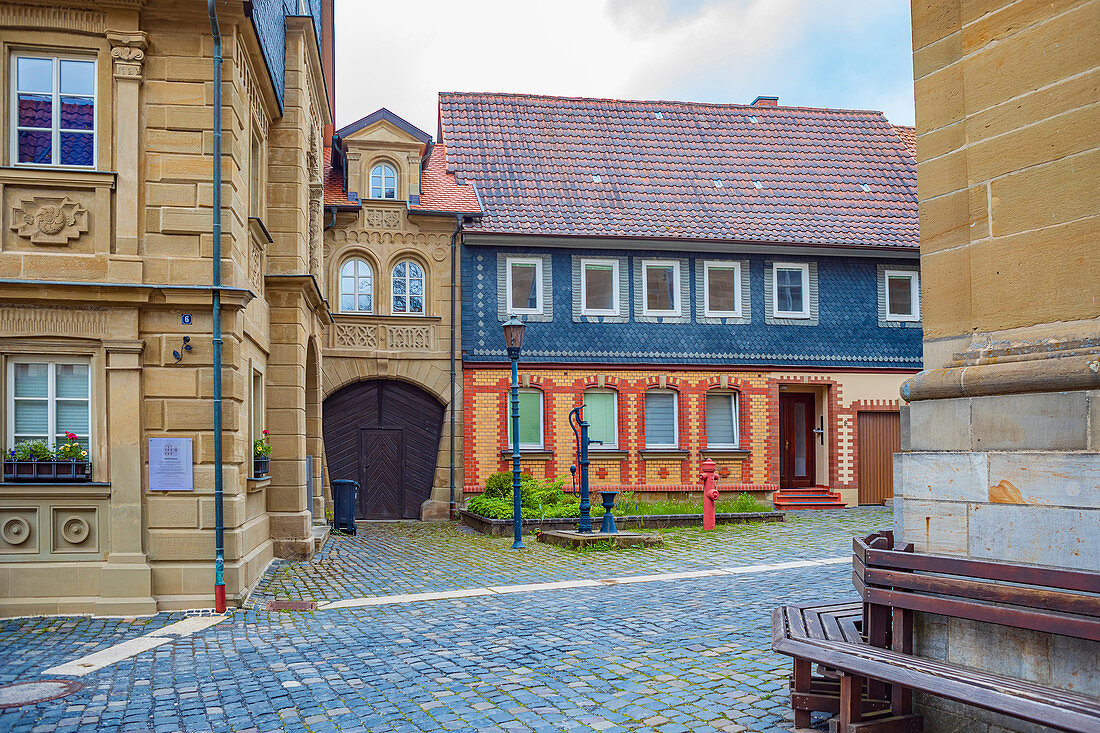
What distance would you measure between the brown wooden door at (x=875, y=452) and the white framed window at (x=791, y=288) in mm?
3242

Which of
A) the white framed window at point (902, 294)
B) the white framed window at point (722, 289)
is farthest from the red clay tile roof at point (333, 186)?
the white framed window at point (902, 294)

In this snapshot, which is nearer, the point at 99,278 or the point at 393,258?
the point at 99,278

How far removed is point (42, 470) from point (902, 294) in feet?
71.5

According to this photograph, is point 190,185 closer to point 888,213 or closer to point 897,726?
point 897,726

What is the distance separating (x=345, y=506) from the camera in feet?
66.3

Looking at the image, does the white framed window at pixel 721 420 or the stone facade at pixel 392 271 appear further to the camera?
the white framed window at pixel 721 420

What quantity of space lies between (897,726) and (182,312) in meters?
8.71

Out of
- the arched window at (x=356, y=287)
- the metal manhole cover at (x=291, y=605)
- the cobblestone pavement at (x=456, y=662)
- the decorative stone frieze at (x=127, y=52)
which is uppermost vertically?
the decorative stone frieze at (x=127, y=52)

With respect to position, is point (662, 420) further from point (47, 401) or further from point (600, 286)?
point (47, 401)

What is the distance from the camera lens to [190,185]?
Answer: 1102 cm

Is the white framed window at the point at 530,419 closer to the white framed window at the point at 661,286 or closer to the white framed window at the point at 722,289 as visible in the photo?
the white framed window at the point at 661,286

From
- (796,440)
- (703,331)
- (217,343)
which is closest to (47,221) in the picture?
(217,343)

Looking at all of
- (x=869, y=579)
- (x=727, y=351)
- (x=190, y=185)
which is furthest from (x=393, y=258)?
(x=869, y=579)

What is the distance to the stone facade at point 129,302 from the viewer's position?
34.2 feet
